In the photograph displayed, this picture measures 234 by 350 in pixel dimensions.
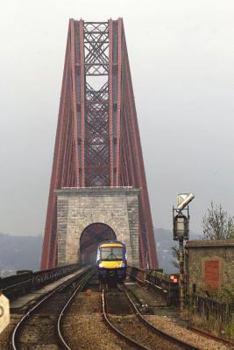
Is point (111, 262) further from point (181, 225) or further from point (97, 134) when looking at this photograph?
point (97, 134)

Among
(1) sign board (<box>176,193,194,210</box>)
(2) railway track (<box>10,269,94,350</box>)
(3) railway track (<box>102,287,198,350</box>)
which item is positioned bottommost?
(2) railway track (<box>10,269,94,350</box>)

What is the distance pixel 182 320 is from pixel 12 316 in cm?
577

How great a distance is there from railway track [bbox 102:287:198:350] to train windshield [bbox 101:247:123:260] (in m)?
17.1

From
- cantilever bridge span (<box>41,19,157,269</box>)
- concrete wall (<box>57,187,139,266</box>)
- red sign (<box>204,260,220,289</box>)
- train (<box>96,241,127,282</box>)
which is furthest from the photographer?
cantilever bridge span (<box>41,19,157,269</box>)

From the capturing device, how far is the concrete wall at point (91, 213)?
6397cm

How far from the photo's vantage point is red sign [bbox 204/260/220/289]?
66.6ft

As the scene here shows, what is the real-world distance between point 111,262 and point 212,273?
55.4 ft

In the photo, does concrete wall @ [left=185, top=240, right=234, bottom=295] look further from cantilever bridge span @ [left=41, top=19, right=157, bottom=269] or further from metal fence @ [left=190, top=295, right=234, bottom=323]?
cantilever bridge span @ [left=41, top=19, right=157, bottom=269]

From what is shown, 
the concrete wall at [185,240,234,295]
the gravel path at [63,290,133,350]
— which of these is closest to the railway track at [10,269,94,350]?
the gravel path at [63,290,133,350]

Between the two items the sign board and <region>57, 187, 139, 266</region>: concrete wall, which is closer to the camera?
the sign board

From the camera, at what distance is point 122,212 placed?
6462 centimetres

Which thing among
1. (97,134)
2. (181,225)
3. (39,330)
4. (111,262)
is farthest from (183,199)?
(97,134)

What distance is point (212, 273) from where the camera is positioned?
20422 mm

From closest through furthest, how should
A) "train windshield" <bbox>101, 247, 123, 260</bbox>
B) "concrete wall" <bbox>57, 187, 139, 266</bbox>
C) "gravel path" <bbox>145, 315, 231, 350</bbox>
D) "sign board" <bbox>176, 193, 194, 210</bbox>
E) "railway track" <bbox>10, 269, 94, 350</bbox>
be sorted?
1. "gravel path" <bbox>145, 315, 231, 350</bbox>
2. "railway track" <bbox>10, 269, 94, 350</bbox>
3. "sign board" <bbox>176, 193, 194, 210</bbox>
4. "train windshield" <bbox>101, 247, 123, 260</bbox>
5. "concrete wall" <bbox>57, 187, 139, 266</bbox>
